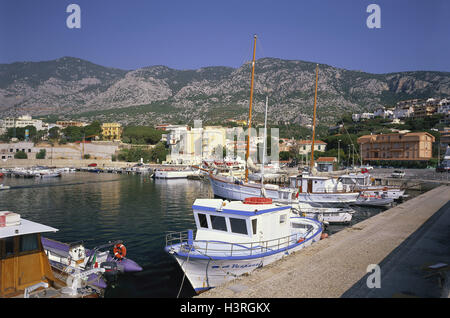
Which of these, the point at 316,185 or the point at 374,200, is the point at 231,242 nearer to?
the point at 316,185

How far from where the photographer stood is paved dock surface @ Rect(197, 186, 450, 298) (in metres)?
8.37

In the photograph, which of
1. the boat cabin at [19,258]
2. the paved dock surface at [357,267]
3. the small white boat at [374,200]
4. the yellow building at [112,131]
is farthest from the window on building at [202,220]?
the yellow building at [112,131]

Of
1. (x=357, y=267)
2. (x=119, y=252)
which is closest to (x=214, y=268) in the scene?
(x=357, y=267)

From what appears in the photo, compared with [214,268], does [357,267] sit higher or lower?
higher

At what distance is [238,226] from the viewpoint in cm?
1227

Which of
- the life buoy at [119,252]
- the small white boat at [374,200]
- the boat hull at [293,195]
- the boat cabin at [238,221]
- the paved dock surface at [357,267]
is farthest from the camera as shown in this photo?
the small white boat at [374,200]

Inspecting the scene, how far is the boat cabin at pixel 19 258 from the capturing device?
8375mm

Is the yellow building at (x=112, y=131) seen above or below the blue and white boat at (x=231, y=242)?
above

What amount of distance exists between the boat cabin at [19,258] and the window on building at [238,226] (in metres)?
6.34

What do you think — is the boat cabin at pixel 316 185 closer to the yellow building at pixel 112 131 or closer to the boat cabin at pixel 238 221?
the boat cabin at pixel 238 221

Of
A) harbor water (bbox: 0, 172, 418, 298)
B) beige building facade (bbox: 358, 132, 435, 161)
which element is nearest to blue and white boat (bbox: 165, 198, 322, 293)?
harbor water (bbox: 0, 172, 418, 298)

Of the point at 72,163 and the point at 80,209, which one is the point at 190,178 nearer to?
the point at 80,209

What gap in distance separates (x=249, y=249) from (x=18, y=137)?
149m

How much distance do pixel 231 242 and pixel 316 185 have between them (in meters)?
20.6
